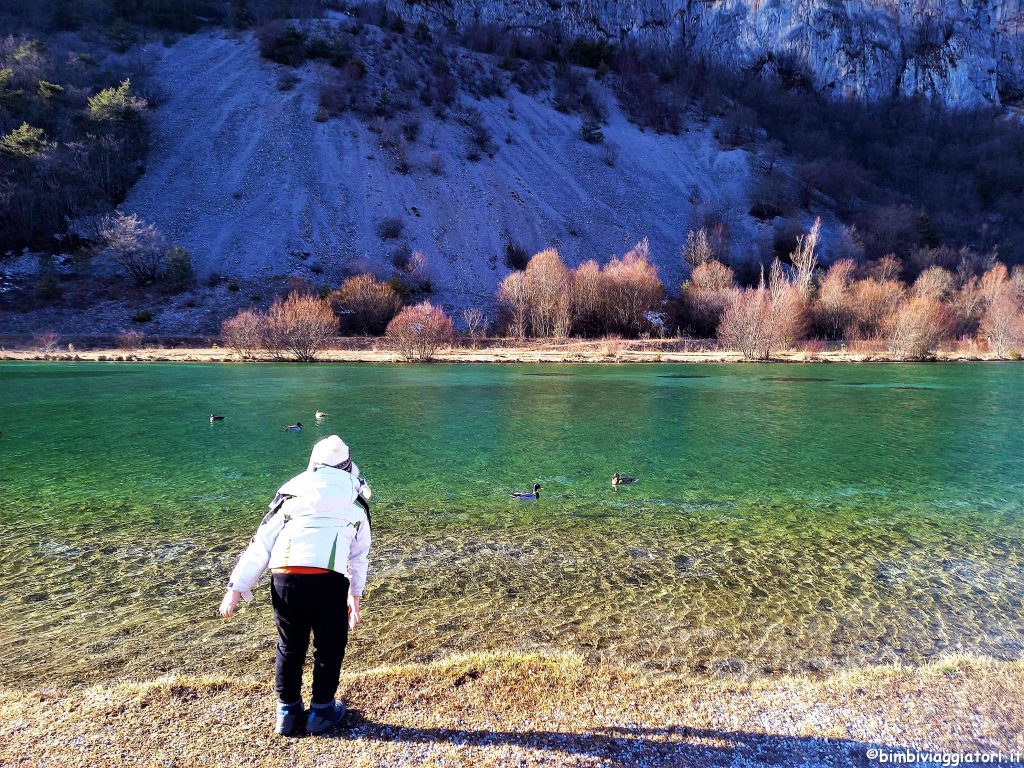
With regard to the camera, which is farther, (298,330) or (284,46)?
(284,46)

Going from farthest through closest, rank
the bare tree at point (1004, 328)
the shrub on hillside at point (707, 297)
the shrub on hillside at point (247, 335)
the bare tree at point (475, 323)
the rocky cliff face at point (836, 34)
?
the rocky cliff face at point (836, 34), the shrub on hillside at point (707, 297), the bare tree at point (475, 323), the bare tree at point (1004, 328), the shrub on hillside at point (247, 335)

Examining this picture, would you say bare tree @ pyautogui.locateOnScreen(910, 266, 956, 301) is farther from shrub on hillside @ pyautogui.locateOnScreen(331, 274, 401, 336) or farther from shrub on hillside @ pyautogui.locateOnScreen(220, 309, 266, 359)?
shrub on hillside @ pyautogui.locateOnScreen(220, 309, 266, 359)

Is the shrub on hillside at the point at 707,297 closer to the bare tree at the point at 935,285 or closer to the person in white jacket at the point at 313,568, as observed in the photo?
the bare tree at the point at 935,285

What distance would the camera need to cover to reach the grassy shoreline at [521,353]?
146 feet

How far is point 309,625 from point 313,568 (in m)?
0.52

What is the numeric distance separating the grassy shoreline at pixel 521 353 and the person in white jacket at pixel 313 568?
4046 cm

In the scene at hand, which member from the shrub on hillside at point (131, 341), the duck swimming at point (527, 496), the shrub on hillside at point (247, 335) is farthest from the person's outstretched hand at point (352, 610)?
the shrub on hillside at point (131, 341)

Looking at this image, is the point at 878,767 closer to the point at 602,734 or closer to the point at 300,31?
the point at 602,734

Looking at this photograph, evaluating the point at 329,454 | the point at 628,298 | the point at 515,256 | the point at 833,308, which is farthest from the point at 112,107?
the point at 329,454

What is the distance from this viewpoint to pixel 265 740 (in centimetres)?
404

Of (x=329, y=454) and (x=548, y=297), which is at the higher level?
(x=548, y=297)

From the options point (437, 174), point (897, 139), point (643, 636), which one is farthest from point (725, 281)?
point (897, 139)

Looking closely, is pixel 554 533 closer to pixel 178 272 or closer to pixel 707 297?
pixel 707 297

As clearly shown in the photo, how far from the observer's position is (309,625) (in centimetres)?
407
